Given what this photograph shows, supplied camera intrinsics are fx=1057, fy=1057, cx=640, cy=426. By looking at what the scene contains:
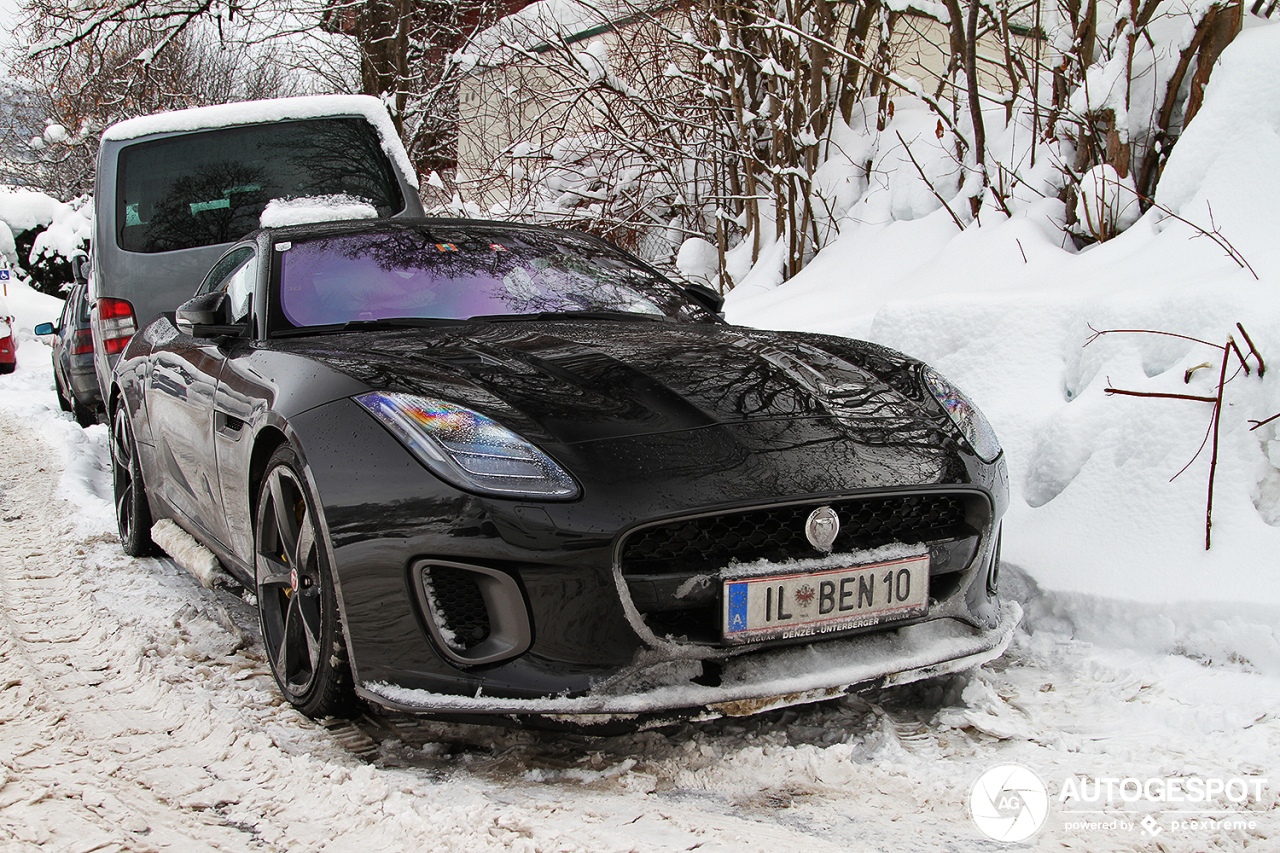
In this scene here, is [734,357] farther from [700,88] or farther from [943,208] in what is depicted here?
[700,88]

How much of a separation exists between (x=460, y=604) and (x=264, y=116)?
16.2 feet

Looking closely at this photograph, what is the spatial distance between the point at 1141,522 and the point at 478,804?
2300 mm

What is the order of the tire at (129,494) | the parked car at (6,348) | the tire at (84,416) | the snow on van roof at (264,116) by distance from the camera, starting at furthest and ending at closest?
the parked car at (6,348) < the tire at (84,416) < the snow on van roof at (264,116) < the tire at (129,494)

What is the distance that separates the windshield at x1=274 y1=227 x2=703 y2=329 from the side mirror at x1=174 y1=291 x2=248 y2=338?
177mm

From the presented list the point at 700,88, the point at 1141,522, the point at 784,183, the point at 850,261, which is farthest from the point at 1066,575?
the point at 700,88

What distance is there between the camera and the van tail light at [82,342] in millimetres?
8359

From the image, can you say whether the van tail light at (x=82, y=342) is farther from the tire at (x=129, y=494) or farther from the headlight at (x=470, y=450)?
the headlight at (x=470, y=450)

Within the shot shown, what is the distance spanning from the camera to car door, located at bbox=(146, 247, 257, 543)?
10.4 feet

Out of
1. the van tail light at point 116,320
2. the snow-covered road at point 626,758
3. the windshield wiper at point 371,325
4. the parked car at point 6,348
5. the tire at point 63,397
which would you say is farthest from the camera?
the parked car at point 6,348

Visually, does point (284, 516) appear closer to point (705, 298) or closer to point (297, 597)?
point (297, 597)

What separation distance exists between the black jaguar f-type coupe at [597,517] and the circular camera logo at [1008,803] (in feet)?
0.88

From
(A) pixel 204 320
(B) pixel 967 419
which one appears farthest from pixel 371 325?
(B) pixel 967 419

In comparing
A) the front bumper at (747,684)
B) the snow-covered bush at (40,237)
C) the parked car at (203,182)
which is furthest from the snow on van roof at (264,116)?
the snow-covered bush at (40,237)

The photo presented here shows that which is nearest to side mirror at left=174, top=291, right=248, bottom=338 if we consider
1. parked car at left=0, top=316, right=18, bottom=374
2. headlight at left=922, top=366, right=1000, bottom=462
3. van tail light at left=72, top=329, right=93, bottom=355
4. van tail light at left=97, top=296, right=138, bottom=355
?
headlight at left=922, top=366, right=1000, bottom=462
